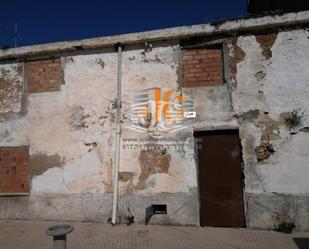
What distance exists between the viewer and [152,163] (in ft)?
21.9

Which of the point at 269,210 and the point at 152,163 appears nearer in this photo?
the point at 269,210

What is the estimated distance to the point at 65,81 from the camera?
24.0 feet

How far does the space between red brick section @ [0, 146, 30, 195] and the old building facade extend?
0.02 meters

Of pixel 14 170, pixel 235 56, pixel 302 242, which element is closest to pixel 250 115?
pixel 235 56

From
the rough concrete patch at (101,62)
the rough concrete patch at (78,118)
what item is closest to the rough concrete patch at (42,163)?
the rough concrete patch at (78,118)

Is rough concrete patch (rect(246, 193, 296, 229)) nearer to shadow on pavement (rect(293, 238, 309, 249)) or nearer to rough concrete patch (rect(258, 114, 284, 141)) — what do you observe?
shadow on pavement (rect(293, 238, 309, 249))

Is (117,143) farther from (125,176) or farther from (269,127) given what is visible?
(269,127)

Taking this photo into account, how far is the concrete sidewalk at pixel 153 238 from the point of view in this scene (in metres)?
5.25

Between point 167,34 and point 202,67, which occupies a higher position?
point 167,34

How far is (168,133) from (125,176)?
1306mm

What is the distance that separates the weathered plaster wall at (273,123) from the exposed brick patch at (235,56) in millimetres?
56

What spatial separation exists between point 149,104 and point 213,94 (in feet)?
4.55

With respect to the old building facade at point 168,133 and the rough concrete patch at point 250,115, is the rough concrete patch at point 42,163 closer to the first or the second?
the old building facade at point 168,133

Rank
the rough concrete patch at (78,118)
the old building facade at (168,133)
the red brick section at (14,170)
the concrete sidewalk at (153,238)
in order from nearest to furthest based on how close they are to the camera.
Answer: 1. the concrete sidewalk at (153,238)
2. the old building facade at (168,133)
3. the rough concrete patch at (78,118)
4. the red brick section at (14,170)
